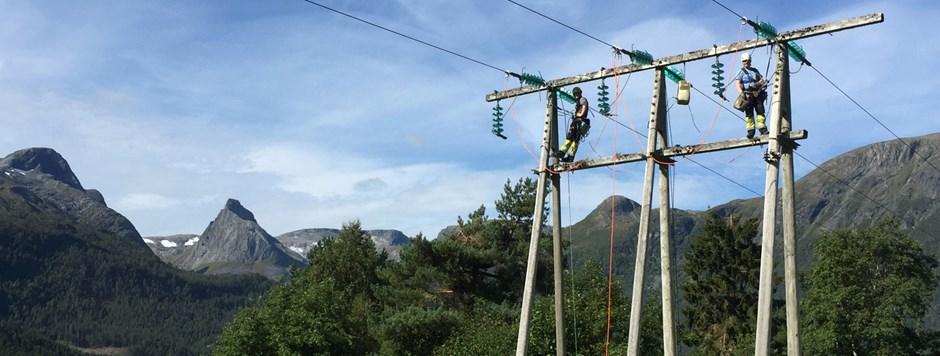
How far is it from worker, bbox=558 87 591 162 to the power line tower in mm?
263

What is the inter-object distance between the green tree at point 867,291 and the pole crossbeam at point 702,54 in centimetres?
3854

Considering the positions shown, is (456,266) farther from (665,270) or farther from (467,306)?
(665,270)

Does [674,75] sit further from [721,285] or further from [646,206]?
[721,285]

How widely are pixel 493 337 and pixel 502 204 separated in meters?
16.0

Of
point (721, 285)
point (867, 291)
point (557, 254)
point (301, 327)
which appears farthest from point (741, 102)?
point (721, 285)

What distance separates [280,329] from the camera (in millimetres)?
49438

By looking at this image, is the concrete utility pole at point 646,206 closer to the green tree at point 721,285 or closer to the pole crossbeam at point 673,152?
the pole crossbeam at point 673,152

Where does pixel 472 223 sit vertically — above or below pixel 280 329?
above

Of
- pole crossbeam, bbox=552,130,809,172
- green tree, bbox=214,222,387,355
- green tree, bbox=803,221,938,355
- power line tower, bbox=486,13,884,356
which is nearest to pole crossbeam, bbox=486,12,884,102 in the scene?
power line tower, bbox=486,13,884,356

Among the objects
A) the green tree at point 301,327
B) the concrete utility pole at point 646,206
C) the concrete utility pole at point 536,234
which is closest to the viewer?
the concrete utility pole at point 646,206

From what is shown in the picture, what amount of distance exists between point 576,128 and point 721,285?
43.5 m

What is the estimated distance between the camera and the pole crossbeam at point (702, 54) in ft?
62.6

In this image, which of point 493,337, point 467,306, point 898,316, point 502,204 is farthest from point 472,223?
point 898,316

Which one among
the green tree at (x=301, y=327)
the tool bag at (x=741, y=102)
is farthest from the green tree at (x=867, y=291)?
the tool bag at (x=741, y=102)
